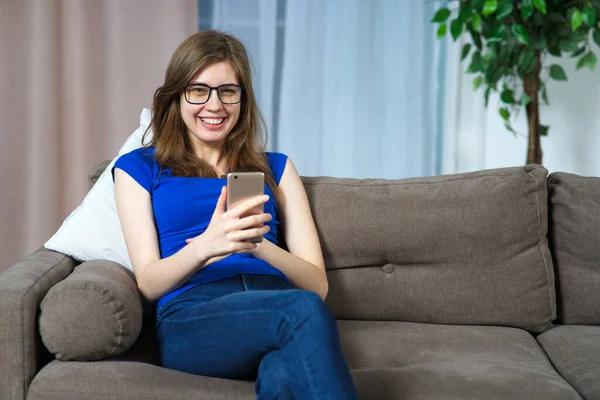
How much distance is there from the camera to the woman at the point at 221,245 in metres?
1.35

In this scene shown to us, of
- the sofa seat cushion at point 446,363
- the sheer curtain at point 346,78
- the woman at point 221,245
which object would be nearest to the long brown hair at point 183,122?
the woman at point 221,245

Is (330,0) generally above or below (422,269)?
above

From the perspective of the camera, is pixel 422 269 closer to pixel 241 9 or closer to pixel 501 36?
pixel 501 36

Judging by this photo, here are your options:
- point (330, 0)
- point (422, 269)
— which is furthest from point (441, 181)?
point (330, 0)

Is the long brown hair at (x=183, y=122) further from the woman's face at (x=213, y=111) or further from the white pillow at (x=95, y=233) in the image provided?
the white pillow at (x=95, y=233)

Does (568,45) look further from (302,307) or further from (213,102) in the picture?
(302,307)

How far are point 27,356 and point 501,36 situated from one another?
210 cm

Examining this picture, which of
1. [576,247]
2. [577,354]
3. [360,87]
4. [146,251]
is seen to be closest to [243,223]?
[146,251]

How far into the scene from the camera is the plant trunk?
3047mm

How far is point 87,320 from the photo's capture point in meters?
1.50

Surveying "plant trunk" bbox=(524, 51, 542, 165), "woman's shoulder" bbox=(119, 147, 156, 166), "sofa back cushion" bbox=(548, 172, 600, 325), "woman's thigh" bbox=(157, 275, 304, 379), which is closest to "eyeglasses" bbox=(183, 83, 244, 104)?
"woman's shoulder" bbox=(119, 147, 156, 166)

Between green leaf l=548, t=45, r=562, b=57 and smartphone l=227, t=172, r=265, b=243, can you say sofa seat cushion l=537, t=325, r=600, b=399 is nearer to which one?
smartphone l=227, t=172, r=265, b=243

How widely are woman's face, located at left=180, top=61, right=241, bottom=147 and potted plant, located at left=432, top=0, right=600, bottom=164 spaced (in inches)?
53.0

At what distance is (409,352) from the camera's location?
68.3 inches
